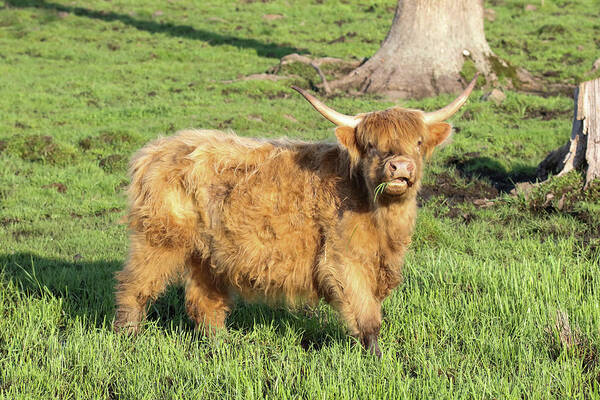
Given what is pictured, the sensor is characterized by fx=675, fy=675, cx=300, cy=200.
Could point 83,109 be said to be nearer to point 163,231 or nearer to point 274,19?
point 163,231

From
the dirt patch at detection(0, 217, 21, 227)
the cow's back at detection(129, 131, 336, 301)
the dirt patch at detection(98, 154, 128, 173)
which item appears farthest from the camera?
the dirt patch at detection(98, 154, 128, 173)

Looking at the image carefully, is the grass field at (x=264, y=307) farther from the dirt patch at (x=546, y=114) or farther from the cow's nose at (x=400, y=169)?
the cow's nose at (x=400, y=169)

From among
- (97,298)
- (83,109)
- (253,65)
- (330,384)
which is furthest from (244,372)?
(253,65)

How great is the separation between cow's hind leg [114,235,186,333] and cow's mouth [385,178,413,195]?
1.43 metres

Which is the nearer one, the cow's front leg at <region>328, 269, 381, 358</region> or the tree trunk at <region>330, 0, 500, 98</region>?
the cow's front leg at <region>328, 269, 381, 358</region>

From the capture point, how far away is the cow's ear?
3.71 meters

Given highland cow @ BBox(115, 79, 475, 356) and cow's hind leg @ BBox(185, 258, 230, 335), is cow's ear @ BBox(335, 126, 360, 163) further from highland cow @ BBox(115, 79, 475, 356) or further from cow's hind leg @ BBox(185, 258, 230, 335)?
cow's hind leg @ BBox(185, 258, 230, 335)

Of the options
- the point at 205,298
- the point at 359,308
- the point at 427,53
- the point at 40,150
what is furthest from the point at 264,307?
the point at 427,53

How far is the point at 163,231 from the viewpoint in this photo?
4086 millimetres

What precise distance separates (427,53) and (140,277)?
9932mm

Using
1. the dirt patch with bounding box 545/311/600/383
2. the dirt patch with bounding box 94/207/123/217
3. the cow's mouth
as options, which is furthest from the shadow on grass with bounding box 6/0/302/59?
the dirt patch with bounding box 545/311/600/383

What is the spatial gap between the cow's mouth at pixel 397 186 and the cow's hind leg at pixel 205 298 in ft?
4.94

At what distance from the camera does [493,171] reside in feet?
26.7

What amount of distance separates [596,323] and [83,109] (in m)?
10.2
